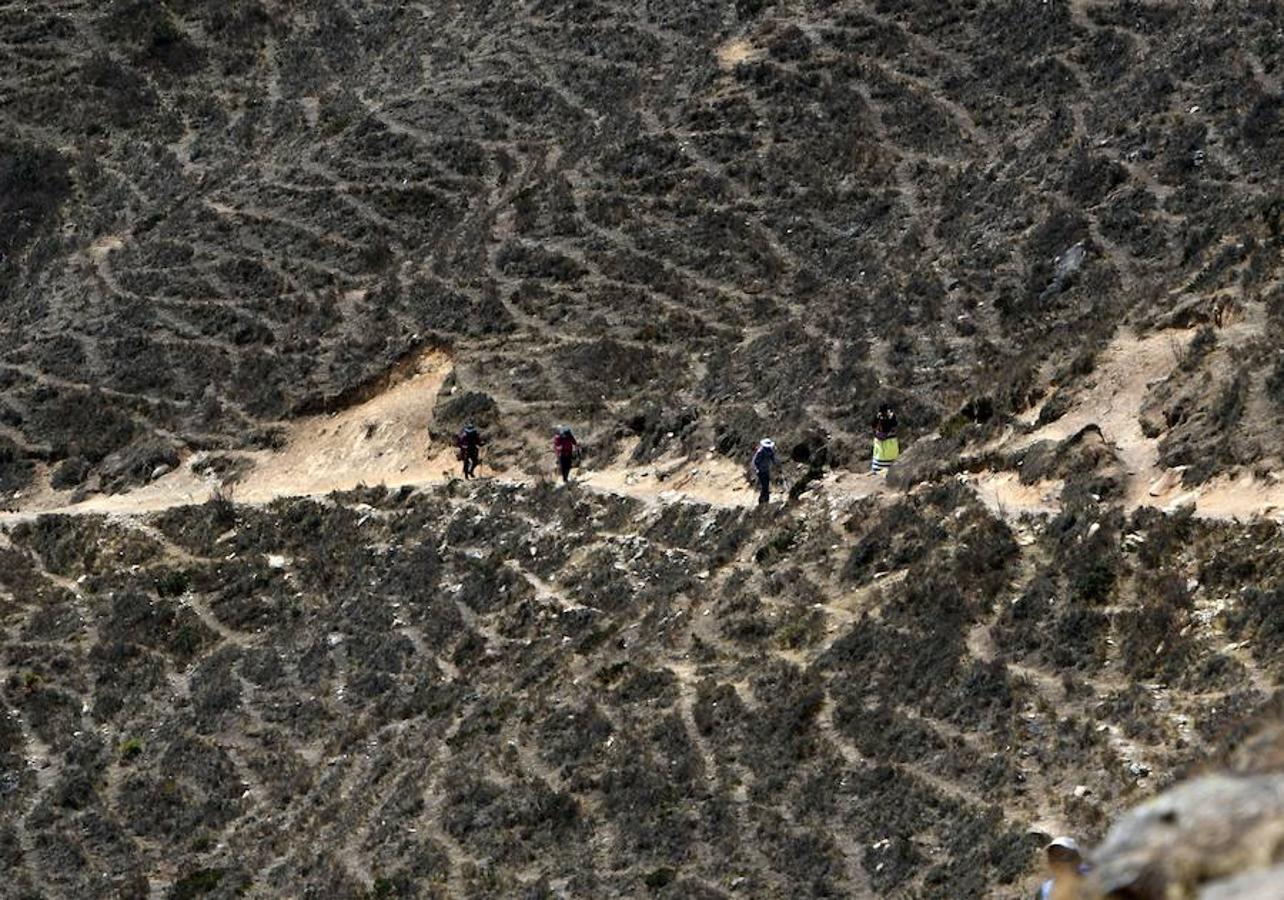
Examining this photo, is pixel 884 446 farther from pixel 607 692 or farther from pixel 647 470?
pixel 607 692

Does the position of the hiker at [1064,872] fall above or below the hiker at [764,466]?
above

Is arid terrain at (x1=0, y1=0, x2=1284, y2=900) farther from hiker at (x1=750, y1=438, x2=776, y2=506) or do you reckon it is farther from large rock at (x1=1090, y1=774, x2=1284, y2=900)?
hiker at (x1=750, y1=438, x2=776, y2=506)

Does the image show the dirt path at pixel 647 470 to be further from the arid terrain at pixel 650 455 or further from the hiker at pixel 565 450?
the hiker at pixel 565 450

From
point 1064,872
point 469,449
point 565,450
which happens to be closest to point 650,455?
point 565,450

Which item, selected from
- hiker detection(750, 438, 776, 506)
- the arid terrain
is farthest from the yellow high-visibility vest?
hiker detection(750, 438, 776, 506)

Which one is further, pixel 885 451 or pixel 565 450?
pixel 565 450

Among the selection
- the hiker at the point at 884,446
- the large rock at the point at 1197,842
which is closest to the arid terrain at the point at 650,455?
the large rock at the point at 1197,842
